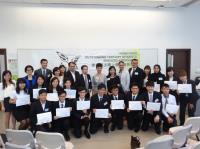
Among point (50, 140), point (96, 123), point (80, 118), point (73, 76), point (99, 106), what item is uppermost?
point (73, 76)

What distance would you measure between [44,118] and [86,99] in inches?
52.0

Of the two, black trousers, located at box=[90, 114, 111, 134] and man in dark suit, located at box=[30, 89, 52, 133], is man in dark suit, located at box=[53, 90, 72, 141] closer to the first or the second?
man in dark suit, located at box=[30, 89, 52, 133]

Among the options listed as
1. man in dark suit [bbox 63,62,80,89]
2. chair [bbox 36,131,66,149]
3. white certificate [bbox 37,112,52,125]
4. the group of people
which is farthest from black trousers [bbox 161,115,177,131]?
chair [bbox 36,131,66,149]

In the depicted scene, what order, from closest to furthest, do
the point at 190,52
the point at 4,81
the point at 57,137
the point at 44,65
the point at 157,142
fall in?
the point at 157,142
the point at 57,137
the point at 4,81
the point at 44,65
the point at 190,52

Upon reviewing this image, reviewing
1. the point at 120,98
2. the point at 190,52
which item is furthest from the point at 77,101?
the point at 190,52

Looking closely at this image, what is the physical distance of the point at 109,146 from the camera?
192 inches

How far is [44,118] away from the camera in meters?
4.73

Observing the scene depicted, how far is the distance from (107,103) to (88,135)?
831mm

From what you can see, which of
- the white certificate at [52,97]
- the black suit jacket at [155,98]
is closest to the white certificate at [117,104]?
the black suit jacket at [155,98]

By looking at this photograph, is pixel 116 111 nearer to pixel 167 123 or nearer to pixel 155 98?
pixel 155 98

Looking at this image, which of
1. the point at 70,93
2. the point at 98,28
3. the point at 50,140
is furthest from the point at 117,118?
the point at 98,28

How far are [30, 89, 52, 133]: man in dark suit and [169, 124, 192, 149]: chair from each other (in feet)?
8.17

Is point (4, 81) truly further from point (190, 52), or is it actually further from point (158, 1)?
point (190, 52)

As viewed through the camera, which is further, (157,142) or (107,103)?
(107,103)
